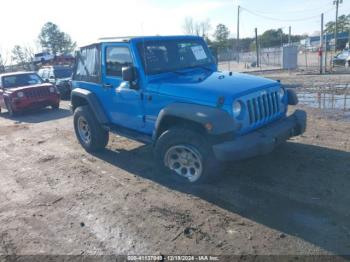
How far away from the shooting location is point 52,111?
1290 centimetres

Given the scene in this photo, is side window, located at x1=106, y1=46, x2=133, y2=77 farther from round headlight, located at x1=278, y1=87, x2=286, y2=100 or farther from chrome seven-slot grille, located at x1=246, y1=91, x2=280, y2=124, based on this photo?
round headlight, located at x1=278, y1=87, x2=286, y2=100

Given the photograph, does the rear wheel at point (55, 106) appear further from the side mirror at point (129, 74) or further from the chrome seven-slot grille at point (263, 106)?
the chrome seven-slot grille at point (263, 106)

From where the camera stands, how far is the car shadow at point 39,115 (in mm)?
11450

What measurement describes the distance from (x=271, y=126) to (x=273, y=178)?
2.53 ft

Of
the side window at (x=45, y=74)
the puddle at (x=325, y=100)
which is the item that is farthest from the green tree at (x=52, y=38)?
the puddle at (x=325, y=100)

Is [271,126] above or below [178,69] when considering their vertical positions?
below

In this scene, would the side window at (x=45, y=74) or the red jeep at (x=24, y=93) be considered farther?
the side window at (x=45, y=74)

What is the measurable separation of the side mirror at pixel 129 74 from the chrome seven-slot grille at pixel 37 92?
28.0ft

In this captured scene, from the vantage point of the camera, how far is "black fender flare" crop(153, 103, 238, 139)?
13.6 ft

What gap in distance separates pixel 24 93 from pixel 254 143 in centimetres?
1044

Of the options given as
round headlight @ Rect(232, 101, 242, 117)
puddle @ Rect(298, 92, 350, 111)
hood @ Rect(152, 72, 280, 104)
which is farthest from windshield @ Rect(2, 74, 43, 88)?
round headlight @ Rect(232, 101, 242, 117)

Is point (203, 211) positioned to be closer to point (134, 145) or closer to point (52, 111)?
point (134, 145)

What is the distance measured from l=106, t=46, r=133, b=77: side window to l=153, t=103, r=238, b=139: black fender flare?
56.7 inches

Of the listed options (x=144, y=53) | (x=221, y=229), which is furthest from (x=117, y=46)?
(x=221, y=229)
